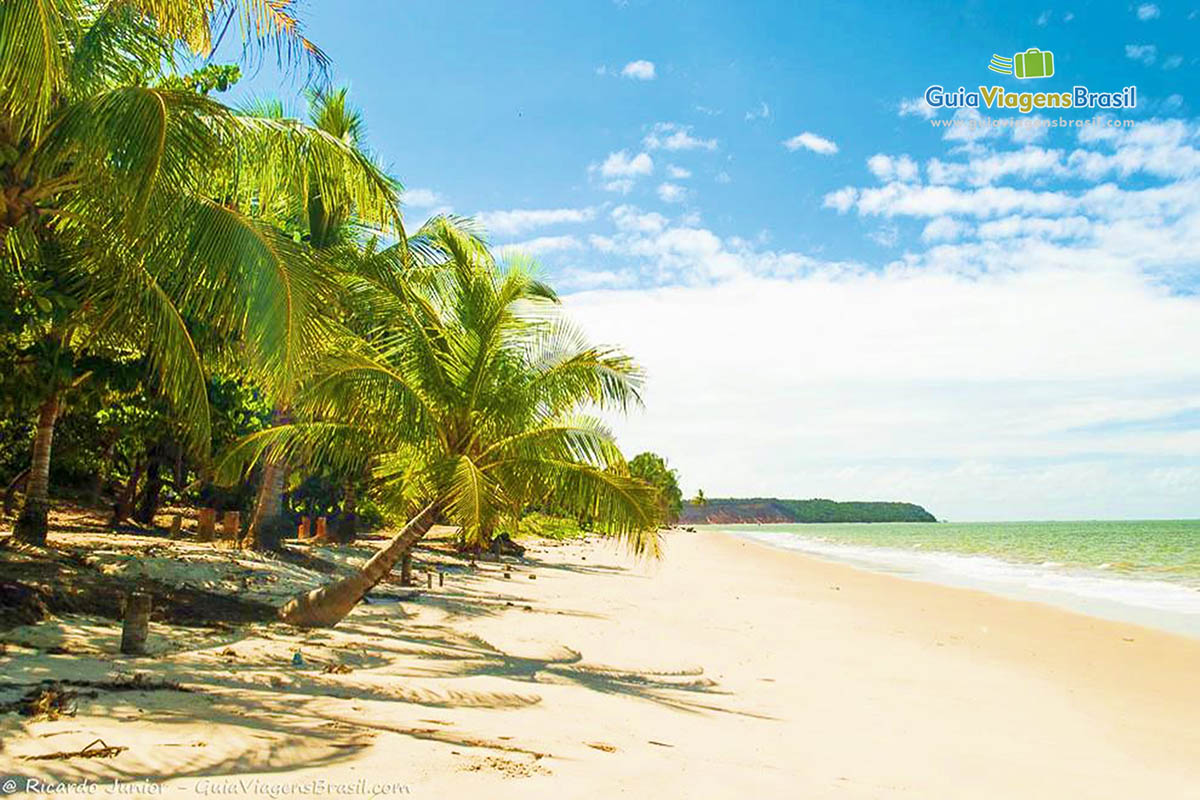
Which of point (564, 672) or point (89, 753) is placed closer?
point (89, 753)

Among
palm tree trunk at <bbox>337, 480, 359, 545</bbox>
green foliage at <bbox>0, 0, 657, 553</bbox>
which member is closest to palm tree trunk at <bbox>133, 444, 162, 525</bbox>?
palm tree trunk at <bbox>337, 480, 359, 545</bbox>

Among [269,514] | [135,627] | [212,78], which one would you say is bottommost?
[135,627]

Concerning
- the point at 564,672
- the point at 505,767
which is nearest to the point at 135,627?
the point at 564,672

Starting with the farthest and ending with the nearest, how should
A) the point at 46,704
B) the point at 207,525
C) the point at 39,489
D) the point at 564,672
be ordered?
the point at 207,525 → the point at 39,489 → the point at 564,672 → the point at 46,704

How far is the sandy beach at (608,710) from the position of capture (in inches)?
176

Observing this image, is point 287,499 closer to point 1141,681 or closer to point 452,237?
point 452,237

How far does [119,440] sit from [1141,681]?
17.9m

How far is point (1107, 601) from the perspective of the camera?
2077cm

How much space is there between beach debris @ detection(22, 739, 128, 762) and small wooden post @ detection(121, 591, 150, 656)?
3022 mm

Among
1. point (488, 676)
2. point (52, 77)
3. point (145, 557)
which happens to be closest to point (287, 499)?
point (145, 557)

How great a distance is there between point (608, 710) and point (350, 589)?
377 cm

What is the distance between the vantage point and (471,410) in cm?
947

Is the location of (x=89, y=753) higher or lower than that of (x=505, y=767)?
higher

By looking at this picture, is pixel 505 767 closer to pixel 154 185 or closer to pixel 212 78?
pixel 154 185
